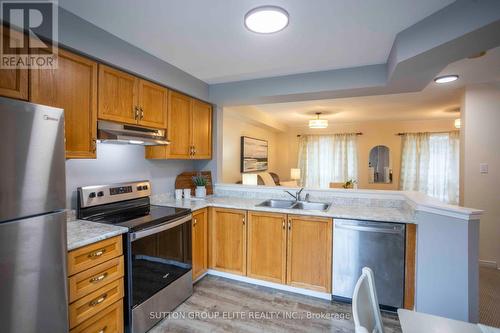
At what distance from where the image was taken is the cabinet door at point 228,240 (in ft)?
9.20

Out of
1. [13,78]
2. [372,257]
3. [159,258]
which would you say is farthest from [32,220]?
[372,257]

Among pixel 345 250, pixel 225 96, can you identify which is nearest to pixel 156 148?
pixel 225 96

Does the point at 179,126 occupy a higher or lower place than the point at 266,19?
lower

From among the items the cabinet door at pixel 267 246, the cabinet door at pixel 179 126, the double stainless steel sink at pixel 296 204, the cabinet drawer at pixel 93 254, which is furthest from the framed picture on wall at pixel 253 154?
the cabinet drawer at pixel 93 254

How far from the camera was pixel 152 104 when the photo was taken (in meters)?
2.46

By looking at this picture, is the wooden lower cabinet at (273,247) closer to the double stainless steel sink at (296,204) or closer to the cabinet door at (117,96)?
the double stainless steel sink at (296,204)

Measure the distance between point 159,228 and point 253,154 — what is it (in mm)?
3614

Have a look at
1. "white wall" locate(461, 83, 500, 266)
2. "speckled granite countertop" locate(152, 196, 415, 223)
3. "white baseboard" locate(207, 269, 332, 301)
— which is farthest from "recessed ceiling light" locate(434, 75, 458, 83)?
"white baseboard" locate(207, 269, 332, 301)

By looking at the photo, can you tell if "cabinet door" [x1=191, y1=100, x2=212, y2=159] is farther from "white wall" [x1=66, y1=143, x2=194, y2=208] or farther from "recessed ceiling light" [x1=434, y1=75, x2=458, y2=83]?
"recessed ceiling light" [x1=434, y1=75, x2=458, y2=83]

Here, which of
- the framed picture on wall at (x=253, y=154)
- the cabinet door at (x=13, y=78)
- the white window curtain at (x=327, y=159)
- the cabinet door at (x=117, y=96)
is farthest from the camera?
the white window curtain at (x=327, y=159)

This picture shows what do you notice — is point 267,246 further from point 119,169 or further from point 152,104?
point 152,104

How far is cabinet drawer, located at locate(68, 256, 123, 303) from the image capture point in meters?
1.50

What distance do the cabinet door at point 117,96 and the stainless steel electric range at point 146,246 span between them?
63 cm

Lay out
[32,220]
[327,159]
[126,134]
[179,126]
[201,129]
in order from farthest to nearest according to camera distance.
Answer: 1. [327,159]
2. [201,129]
3. [179,126]
4. [126,134]
5. [32,220]
